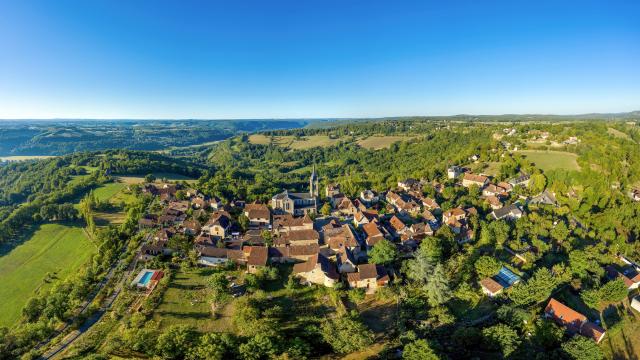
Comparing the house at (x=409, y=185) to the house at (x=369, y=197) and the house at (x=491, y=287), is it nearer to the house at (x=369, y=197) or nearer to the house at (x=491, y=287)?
the house at (x=369, y=197)

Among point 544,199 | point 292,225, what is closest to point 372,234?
point 292,225

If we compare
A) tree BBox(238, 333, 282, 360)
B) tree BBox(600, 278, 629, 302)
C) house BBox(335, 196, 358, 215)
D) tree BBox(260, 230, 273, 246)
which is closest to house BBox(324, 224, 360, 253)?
tree BBox(260, 230, 273, 246)

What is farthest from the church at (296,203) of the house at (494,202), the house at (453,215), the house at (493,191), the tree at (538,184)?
the tree at (538,184)

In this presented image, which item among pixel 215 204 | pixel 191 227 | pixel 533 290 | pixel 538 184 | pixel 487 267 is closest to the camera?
pixel 533 290

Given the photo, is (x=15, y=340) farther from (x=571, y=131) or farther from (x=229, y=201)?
(x=571, y=131)

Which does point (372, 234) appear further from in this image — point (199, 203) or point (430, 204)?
point (199, 203)

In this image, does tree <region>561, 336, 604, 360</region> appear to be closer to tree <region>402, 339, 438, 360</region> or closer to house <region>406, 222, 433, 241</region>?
tree <region>402, 339, 438, 360</region>
